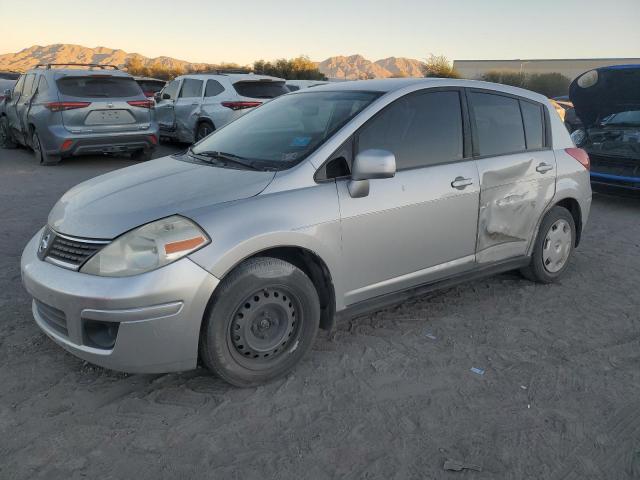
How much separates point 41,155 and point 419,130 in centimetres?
873

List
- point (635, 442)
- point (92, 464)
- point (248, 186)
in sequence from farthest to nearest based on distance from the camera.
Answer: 1. point (248, 186)
2. point (635, 442)
3. point (92, 464)

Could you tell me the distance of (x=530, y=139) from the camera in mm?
4477

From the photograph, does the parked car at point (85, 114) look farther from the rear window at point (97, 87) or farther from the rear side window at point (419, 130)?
the rear side window at point (419, 130)

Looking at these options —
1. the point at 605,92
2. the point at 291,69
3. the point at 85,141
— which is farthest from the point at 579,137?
the point at 291,69

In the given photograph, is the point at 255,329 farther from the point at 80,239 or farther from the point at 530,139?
the point at 530,139

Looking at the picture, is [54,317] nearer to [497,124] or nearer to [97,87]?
[497,124]

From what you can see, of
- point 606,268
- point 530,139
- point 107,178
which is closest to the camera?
point 107,178

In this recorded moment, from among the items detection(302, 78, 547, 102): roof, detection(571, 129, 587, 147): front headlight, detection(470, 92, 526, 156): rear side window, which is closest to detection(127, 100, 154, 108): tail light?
detection(302, 78, 547, 102): roof

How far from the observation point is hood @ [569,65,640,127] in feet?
25.1

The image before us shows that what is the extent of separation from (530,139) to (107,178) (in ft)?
10.6

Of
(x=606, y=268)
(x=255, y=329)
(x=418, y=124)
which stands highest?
(x=418, y=124)

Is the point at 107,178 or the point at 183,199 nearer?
the point at 183,199

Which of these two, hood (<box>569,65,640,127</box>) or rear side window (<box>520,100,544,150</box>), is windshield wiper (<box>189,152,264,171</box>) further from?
hood (<box>569,65,640,127</box>)

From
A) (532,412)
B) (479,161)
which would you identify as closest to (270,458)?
(532,412)
